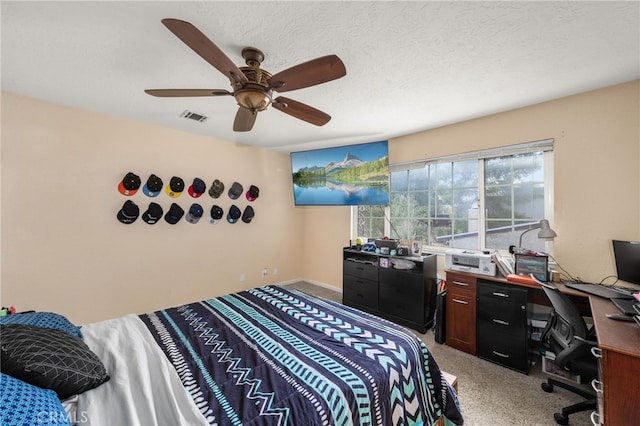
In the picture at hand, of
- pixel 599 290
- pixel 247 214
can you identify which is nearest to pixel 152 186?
pixel 247 214

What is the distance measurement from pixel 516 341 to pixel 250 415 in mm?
2341

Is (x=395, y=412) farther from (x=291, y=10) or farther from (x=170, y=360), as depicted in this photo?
(x=291, y=10)

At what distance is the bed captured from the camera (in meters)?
1.00

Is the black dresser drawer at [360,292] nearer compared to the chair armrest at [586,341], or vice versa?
the chair armrest at [586,341]

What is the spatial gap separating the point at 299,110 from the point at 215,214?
2.35 meters

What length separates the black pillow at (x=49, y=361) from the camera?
0.94 m

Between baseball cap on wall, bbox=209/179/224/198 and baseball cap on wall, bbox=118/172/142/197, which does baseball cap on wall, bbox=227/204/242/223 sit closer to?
baseball cap on wall, bbox=209/179/224/198

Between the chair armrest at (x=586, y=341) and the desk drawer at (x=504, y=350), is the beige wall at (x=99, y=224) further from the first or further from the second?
the chair armrest at (x=586, y=341)

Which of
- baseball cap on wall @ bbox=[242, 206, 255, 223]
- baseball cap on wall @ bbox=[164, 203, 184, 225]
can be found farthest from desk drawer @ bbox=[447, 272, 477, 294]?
baseball cap on wall @ bbox=[164, 203, 184, 225]

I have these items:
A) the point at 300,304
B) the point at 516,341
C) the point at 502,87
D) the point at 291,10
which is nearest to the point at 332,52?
the point at 291,10

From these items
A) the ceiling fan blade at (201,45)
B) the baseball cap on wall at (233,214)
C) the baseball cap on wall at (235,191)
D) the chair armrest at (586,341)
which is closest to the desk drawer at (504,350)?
the chair armrest at (586,341)

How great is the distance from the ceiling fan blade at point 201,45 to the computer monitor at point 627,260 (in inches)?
119

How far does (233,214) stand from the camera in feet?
12.8

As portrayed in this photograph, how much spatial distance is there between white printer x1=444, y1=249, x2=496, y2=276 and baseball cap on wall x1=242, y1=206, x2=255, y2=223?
Answer: 2.86 metres
